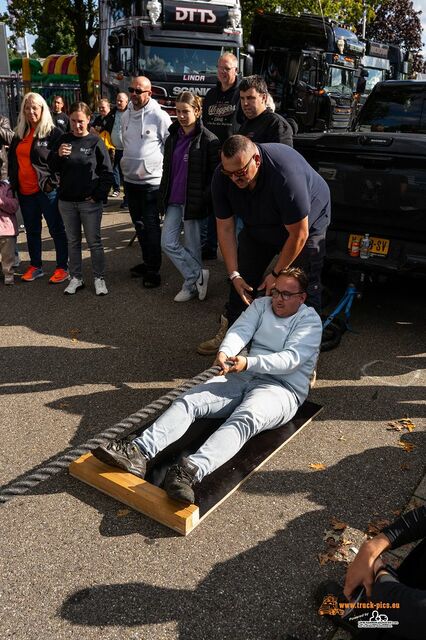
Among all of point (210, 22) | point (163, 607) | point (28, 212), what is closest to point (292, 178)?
point (163, 607)

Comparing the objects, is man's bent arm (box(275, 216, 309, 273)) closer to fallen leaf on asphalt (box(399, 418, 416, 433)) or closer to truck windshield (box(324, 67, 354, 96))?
fallen leaf on asphalt (box(399, 418, 416, 433))

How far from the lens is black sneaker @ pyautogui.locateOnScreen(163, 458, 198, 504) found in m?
2.95

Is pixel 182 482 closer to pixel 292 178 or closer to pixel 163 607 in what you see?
pixel 163 607

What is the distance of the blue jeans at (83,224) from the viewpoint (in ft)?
20.6

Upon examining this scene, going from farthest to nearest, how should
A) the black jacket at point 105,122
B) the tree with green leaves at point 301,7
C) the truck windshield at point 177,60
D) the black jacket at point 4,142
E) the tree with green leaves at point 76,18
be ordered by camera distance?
the tree with green leaves at point 301,7 < the tree with green leaves at point 76,18 < the truck windshield at point 177,60 < the black jacket at point 105,122 < the black jacket at point 4,142

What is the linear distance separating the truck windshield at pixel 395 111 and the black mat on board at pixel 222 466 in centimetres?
433

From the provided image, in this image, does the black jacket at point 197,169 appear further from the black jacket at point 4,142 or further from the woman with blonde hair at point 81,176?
the black jacket at point 4,142

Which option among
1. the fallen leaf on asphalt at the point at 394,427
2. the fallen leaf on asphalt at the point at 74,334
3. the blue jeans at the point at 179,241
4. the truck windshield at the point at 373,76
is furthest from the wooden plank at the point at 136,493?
the truck windshield at the point at 373,76

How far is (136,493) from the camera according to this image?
312cm

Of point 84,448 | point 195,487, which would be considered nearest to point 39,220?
point 84,448

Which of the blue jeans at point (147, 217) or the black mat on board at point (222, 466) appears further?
the blue jeans at point (147, 217)

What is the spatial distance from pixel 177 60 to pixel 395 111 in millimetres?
7400

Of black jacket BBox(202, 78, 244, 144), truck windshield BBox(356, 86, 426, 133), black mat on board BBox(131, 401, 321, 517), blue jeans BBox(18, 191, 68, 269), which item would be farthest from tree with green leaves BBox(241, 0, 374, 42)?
black mat on board BBox(131, 401, 321, 517)

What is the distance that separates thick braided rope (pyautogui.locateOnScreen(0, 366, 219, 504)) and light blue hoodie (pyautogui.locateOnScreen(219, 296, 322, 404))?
0.26 metres
